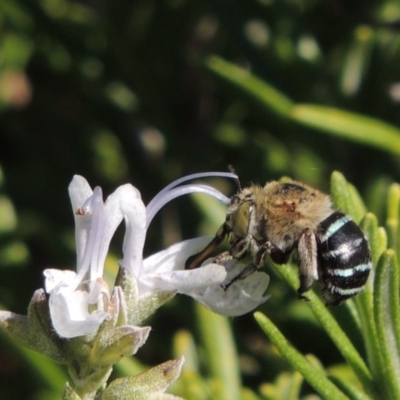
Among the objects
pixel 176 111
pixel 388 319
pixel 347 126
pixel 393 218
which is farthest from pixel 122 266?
pixel 176 111

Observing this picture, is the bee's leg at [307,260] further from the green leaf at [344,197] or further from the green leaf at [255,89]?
the green leaf at [255,89]

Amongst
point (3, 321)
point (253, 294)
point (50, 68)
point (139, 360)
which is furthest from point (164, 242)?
point (3, 321)

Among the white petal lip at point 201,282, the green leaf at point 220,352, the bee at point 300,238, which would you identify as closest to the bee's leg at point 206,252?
the bee at point 300,238

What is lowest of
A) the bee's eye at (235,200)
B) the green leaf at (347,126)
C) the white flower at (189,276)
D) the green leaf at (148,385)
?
the green leaf at (148,385)

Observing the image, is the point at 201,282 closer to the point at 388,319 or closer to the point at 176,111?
the point at 388,319

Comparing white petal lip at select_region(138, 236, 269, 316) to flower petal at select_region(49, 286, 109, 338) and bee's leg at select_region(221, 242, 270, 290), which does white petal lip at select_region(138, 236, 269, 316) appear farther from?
flower petal at select_region(49, 286, 109, 338)
